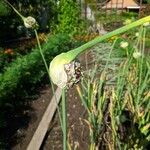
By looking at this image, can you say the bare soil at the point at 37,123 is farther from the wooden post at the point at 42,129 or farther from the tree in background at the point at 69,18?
the tree in background at the point at 69,18

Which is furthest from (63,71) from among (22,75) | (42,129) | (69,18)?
(69,18)

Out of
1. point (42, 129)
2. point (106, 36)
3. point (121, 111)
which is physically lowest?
point (42, 129)

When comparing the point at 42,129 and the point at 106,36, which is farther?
the point at 42,129

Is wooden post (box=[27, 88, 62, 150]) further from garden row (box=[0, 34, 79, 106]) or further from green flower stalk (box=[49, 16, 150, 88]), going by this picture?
green flower stalk (box=[49, 16, 150, 88])

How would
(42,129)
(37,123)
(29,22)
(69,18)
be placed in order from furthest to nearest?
1. (69,18)
2. (37,123)
3. (42,129)
4. (29,22)

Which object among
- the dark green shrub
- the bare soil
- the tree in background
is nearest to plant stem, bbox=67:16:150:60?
the bare soil

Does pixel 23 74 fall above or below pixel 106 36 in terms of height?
below

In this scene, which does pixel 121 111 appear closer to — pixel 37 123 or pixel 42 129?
pixel 42 129

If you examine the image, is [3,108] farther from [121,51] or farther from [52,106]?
[121,51]
